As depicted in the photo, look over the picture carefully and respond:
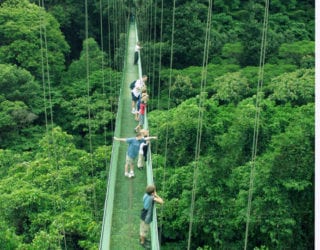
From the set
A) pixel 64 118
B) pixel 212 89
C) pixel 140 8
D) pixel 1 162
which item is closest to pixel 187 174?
pixel 1 162

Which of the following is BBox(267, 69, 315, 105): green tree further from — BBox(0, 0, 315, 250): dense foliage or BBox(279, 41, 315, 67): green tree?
BBox(279, 41, 315, 67): green tree

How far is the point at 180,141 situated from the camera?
12.5 meters

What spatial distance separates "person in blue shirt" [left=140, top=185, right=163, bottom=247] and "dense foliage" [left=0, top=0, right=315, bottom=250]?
106 cm

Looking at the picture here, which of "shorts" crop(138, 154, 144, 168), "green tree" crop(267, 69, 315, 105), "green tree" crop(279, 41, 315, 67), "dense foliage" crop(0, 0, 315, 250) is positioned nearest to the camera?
"shorts" crop(138, 154, 144, 168)

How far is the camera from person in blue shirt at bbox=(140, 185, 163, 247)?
5340 millimetres

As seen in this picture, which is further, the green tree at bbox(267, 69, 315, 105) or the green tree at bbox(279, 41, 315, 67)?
the green tree at bbox(279, 41, 315, 67)

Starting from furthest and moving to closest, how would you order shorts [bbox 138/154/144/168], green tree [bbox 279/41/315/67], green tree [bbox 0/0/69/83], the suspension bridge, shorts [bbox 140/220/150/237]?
green tree [bbox 279/41/315/67] → green tree [bbox 0/0/69/83] → shorts [bbox 138/154/144/168] → the suspension bridge → shorts [bbox 140/220/150/237]

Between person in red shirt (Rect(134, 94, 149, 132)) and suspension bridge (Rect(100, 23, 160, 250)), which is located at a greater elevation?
person in red shirt (Rect(134, 94, 149, 132))

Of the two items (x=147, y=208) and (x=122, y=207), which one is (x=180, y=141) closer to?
(x=122, y=207)

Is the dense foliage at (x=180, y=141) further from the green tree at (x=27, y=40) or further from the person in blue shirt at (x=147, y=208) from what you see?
the person in blue shirt at (x=147, y=208)

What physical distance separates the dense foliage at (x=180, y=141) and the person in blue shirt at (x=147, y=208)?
106 cm

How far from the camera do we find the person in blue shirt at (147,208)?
5.34 meters

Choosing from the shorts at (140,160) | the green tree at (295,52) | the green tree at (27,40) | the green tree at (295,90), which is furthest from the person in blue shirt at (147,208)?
the green tree at (295,52)

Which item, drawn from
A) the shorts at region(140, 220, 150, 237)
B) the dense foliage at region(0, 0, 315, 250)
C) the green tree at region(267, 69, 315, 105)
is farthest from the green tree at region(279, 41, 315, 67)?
the shorts at region(140, 220, 150, 237)
